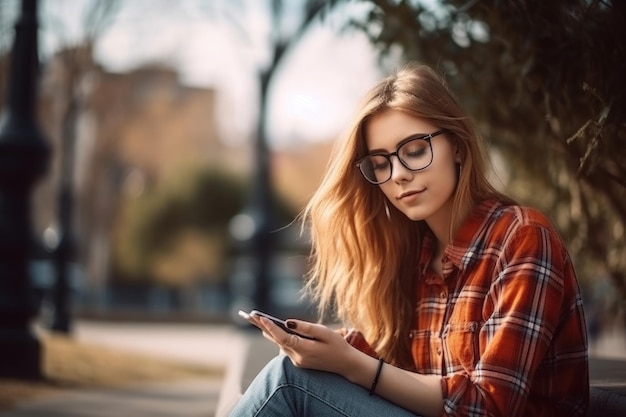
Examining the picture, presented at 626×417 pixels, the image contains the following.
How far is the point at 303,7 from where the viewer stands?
1266 cm

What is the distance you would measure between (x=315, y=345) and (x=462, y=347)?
0.44m

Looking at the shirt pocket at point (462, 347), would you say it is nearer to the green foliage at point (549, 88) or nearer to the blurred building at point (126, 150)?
the green foliage at point (549, 88)

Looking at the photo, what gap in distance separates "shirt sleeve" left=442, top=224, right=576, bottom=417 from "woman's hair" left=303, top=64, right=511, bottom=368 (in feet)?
1.17

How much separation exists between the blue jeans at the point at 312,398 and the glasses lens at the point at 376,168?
25.7 inches

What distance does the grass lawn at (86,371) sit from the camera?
289 inches

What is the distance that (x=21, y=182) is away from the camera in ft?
26.3

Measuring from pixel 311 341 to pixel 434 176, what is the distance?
0.66 metres

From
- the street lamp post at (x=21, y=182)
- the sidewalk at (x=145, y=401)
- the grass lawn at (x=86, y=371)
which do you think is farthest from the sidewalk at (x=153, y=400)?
the street lamp post at (x=21, y=182)

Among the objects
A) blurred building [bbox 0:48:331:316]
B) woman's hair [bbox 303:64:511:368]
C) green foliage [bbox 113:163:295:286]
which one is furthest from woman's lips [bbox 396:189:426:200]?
green foliage [bbox 113:163:295:286]

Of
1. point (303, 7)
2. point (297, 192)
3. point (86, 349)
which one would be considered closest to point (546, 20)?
point (86, 349)

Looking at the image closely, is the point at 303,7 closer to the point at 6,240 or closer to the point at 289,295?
the point at 6,240

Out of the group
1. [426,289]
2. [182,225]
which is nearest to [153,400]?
[426,289]

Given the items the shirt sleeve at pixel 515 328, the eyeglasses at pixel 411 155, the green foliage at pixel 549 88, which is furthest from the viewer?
the green foliage at pixel 549 88

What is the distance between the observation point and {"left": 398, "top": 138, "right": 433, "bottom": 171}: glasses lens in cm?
293
